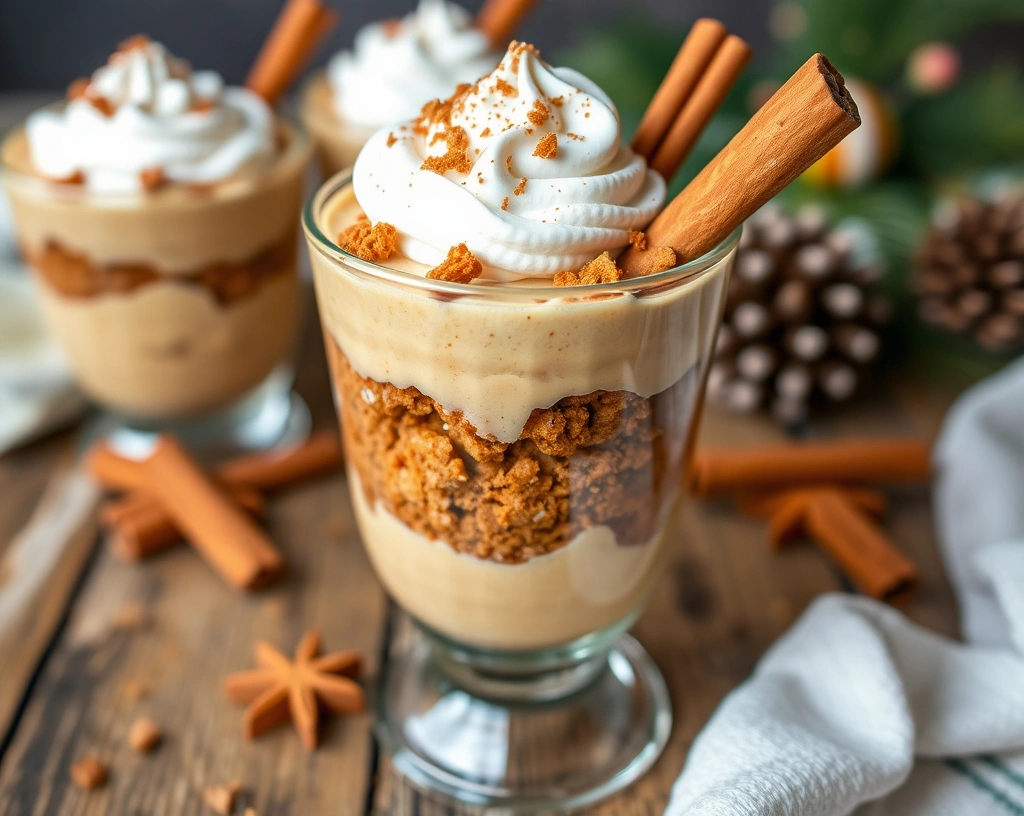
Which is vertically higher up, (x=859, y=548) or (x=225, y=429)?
(x=859, y=548)

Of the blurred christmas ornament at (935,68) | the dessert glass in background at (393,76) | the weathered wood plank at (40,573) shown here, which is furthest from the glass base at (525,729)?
the blurred christmas ornament at (935,68)

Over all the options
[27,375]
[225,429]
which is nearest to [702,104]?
[225,429]

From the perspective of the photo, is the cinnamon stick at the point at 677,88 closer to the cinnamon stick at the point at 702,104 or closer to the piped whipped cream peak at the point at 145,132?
the cinnamon stick at the point at 702,104

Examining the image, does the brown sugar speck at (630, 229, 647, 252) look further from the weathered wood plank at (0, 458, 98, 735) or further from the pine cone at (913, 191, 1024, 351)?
the pine cone at (913, 191, 1024, 351)

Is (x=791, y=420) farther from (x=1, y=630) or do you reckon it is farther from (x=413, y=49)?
(x=1, y=630)

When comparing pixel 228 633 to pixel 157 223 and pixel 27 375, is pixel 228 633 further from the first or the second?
pixel 27 375
